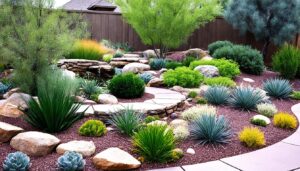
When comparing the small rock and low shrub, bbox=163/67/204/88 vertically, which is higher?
low shrub, bbox=163/67/204/88

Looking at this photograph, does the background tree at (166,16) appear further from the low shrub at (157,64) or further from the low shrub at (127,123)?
the low shrub at (127,123)

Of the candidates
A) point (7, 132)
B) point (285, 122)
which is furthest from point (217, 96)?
point (7, 132)

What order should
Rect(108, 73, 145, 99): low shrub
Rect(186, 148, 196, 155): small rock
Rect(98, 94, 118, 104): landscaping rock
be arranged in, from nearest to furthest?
Rect(186, 148, 196, 155): small rock < Rect(98, 94, 118, 104): landscaping rock < Rect(108, 73, 145, 99): low shrub

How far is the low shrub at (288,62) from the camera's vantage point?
33.1 feet

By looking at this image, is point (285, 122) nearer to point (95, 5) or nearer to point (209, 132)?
point (209, 132)

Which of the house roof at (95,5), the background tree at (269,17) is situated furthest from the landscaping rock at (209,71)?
the house roof at (95,5)

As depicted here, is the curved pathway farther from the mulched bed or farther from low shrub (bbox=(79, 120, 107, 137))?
low shrub (bbox=(79, 120, 107, 137))

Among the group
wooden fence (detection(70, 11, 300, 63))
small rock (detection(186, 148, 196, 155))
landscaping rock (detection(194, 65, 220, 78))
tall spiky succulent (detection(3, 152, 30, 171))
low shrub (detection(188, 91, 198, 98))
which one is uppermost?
wooden fence (detection(70, 11, 300, 63))

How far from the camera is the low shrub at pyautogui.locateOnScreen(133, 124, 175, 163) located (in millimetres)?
4129

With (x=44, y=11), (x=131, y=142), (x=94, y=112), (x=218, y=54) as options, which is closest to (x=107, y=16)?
(x=218, y=54)

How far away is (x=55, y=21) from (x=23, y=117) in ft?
6.59

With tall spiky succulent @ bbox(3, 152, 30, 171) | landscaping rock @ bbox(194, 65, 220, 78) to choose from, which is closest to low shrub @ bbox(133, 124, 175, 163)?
tall spiky succulent @ bbox(3, 152, 30, 171)

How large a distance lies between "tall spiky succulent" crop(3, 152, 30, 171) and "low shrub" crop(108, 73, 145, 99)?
3.15 meters

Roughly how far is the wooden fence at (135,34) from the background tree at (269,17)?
50.2 inches
